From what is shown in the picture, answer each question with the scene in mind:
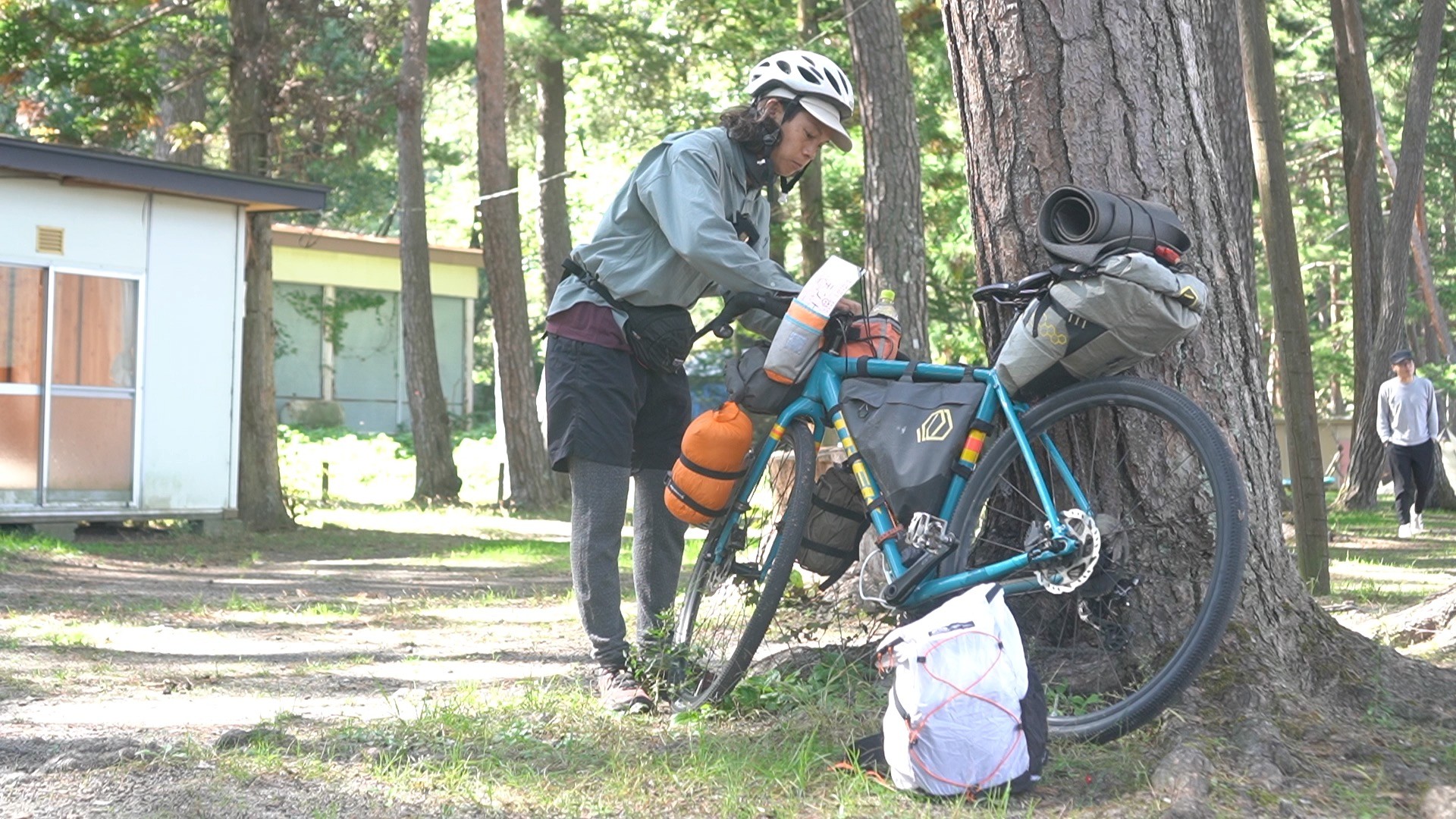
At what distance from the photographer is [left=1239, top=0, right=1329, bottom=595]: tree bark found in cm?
721

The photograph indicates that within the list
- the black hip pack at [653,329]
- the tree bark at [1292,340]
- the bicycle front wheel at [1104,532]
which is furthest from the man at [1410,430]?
the black hip pack at [653,329]

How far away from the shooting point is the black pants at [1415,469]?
15078 mm

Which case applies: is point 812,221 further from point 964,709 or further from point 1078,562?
point 964,709

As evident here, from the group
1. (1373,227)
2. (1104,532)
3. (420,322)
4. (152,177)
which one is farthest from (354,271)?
(1104,532)

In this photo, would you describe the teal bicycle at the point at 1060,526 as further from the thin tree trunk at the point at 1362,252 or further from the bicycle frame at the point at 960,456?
the thin tree trunk at the point at 1362,252

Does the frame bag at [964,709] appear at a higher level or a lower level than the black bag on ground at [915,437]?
lower

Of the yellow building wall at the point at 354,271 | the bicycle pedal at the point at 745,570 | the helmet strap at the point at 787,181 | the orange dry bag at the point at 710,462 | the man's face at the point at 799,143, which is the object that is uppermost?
the yellow building wall at the point at 354,271

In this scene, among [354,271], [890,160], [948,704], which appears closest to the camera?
[948,704]

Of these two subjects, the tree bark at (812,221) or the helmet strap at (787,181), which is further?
the tree bark at (812,221)

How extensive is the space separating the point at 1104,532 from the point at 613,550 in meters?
1.62

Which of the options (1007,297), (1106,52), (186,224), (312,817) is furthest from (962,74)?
(186,224)

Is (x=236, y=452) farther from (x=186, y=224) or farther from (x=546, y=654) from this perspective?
(x=546, y=654)

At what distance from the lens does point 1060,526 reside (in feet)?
13.3

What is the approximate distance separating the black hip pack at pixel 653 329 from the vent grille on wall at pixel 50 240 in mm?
11034
